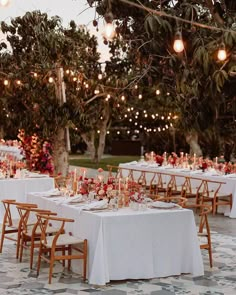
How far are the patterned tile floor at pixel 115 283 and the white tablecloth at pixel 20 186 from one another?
9.29 feet

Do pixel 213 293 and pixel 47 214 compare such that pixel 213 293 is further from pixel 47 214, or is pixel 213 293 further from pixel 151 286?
pixel 47 214

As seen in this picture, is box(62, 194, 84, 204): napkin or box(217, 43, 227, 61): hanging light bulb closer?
box(217, 43, 227, 61): hanging light bulb

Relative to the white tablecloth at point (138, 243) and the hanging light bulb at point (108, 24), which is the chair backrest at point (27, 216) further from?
the hanging light bulb at point (108, 24)

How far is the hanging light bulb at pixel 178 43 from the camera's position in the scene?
5.44m

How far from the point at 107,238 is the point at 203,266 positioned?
4.20 feet

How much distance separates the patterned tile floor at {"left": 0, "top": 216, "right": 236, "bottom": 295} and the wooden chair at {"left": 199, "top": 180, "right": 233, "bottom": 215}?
3380mm

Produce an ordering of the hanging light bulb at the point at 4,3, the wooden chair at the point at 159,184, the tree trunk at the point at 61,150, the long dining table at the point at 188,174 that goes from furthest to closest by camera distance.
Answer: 1. the tree trunk at the point at 61,150
2. the wooden chair at the point at 159,184
3. the long dining table at the point at 188,174
4. the hanging light bulb at the point at 4,3

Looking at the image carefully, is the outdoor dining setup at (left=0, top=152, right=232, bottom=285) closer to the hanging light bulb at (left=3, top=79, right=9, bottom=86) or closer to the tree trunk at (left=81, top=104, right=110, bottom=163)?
the hanging light bulb at (left=3, top=79, right=9, bottom=86)

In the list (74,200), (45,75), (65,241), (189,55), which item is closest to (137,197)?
(74,200)

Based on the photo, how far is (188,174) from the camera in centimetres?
1241

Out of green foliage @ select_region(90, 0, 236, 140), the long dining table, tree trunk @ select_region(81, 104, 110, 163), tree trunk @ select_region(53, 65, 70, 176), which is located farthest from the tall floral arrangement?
tree trunk @ select_region(81, 104, 110, 163)

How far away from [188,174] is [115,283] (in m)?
6.25

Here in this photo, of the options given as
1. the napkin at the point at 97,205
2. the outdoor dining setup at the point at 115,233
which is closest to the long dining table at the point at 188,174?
the outdoor dining setup at the point at 115,233

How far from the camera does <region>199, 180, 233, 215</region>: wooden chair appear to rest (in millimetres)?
10781
